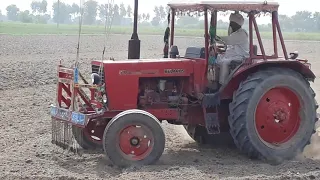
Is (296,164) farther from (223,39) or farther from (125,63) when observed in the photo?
(125,63)

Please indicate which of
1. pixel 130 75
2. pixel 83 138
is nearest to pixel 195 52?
pixel 130 75

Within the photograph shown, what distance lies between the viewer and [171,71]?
8.25 metres

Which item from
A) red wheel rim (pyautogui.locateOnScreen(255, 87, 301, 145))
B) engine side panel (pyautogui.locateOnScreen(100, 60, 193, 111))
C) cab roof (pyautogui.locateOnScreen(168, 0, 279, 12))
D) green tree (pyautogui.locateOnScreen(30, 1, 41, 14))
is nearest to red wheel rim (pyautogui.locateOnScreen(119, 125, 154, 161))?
engine side panel (pyautogui.locateOnScreen(100, 60, 193, 111))

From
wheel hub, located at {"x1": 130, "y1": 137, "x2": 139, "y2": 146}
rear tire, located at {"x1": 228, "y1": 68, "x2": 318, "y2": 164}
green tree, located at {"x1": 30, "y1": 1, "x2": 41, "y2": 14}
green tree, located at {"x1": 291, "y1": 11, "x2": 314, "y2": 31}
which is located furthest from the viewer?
green tree, located at {"x1": 30, "y1": 1, "x2": 41, "y2": 14}

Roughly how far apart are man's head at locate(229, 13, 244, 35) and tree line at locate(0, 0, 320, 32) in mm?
153

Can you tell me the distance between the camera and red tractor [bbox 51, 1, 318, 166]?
790 cm

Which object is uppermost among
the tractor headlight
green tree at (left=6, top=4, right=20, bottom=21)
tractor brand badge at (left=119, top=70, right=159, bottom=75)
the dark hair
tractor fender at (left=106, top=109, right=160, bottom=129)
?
green tree at (left=6, top=4, right=20, bottom=21)

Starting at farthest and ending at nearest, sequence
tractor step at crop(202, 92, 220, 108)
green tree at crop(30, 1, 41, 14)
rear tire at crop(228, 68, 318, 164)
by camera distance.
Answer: green tree at crop(30, 1, 41, 14), tractor step at crop(202, 92, 220, 108), rear tire at crop(228, 68, 318, 164)

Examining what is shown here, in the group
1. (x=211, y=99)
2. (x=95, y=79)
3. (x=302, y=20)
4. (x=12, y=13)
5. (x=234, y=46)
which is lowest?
(x=211, y=99)

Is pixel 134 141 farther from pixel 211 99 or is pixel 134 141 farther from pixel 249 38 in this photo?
pixel 249 38

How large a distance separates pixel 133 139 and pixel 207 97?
3.95ft

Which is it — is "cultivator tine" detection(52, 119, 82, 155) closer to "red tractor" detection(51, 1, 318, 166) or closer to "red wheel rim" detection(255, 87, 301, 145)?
"red tractor" detection(51, 1, 318, 166)

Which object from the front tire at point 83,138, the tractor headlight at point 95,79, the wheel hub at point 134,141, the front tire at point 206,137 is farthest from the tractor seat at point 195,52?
the front tire at point 83,138

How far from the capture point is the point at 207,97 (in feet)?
26.7
